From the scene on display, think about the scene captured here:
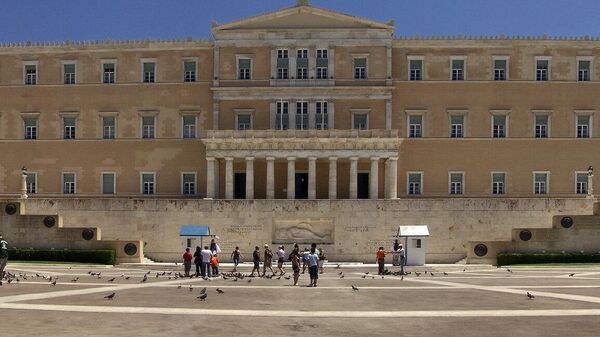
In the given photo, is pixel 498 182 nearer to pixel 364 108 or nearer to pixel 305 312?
pixel 364 108

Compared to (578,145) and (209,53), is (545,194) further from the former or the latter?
(209,53)

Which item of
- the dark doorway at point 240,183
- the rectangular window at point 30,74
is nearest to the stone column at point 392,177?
the dark doorway at point 240,183

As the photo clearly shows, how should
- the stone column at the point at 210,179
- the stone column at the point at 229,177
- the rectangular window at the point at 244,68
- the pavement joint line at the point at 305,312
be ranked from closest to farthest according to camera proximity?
1. the pavement joint line at the point at 305,312
2. the stone column at the point at 229,177
3. the stone column at the point at 210,179
4. the rectangular window at the point at 244,68

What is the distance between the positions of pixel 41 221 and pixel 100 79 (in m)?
19.0

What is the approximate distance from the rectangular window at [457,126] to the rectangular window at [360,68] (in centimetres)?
819

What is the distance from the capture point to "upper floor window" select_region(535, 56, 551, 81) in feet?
208

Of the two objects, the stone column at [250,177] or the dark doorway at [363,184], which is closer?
the stone column at [250,177]

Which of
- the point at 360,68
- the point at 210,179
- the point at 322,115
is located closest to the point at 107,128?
the point at 210,179

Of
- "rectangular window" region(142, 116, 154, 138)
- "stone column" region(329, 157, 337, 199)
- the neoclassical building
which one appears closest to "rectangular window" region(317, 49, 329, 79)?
the neoclassical building

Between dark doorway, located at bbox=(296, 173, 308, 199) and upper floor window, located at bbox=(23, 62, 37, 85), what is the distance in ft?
81.2

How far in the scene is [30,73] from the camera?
6619cm

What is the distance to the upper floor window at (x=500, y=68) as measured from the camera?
209 feet

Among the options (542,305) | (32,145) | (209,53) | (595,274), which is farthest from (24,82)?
(542,305)

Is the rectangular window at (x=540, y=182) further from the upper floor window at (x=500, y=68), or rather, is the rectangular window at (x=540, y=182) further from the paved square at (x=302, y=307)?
the paved square at (x=302, y=307)
